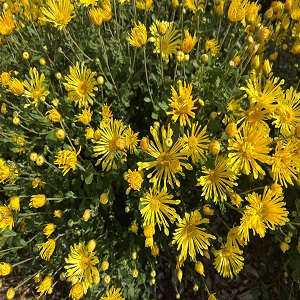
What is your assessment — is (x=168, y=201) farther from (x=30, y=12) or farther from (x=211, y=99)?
(x=30, y=12)

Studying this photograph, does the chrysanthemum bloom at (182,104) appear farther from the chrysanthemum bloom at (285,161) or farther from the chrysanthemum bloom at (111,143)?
the chrysanthemum bloom at (285,161)

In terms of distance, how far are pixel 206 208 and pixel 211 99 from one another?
0.69 metres

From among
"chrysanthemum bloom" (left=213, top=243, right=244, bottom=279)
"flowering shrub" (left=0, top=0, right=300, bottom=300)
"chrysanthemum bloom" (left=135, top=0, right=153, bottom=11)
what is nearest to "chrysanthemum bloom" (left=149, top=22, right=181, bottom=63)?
"flowering shrub" (left=0, top=0, right=300, bottom=300)

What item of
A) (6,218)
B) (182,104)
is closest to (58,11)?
(182,104)

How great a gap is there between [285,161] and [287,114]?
32cm

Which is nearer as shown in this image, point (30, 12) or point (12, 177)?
point (12, 177)

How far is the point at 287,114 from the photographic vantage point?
2.19 metres

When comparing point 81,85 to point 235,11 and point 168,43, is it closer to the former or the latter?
point 168,43

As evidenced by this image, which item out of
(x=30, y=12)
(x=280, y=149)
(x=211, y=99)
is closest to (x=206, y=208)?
(x=280, y=149)

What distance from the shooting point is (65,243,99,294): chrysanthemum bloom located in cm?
219

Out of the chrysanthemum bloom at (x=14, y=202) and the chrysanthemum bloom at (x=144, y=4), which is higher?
the chrysanthemum bloom at (x=144, y=4)

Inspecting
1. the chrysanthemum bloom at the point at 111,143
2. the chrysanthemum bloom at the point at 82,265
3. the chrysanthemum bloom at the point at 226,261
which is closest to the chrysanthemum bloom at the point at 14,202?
the chrysanthemum bloom at the point at 82,265

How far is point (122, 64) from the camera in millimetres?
2723

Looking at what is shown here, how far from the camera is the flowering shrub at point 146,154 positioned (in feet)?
6.78
